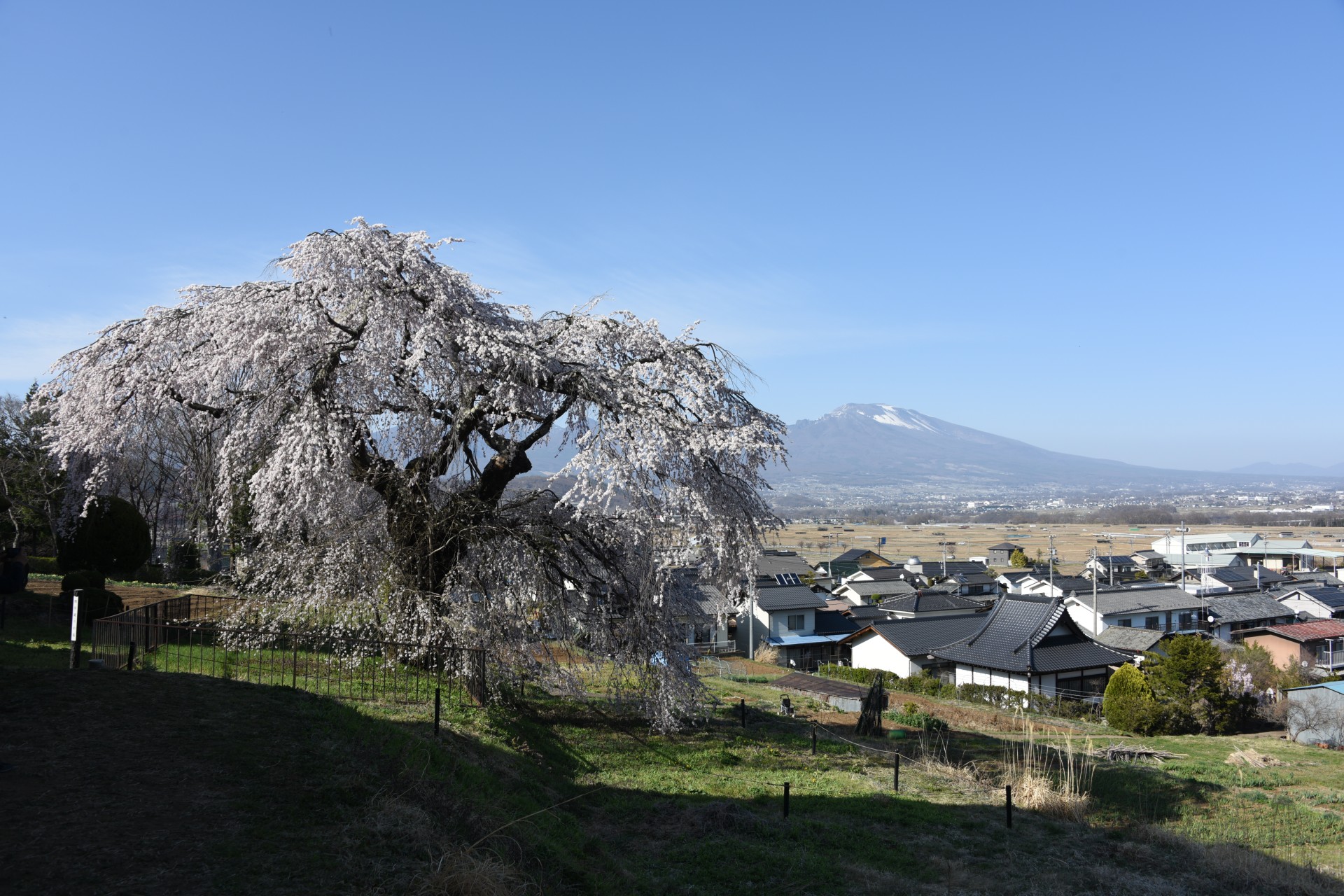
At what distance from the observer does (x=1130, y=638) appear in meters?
41.7

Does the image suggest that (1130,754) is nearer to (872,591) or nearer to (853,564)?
(872,591)

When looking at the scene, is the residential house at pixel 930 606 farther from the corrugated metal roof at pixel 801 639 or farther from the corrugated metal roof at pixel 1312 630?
the corrugated metal roof at pixel 1312 630

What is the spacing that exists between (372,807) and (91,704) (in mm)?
3721

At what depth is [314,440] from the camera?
1152 cm

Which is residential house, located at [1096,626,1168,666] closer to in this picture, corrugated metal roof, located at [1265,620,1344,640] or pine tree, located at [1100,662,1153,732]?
corrugated metal roof, located at [1265,620,1344,640]

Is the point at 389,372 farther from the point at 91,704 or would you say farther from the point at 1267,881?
the point at 1267,881

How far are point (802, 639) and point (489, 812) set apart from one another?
139ft

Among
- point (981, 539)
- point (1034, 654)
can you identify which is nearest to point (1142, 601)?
point (1034, 654)

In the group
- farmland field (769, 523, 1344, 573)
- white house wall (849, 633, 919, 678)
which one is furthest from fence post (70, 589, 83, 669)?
farmland field (769, 523, 1344, 573)

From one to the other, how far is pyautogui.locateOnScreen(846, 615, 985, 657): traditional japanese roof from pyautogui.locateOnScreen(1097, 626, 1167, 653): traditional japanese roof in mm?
6352

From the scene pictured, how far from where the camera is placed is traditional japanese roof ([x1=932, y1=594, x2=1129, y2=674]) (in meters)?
34.0

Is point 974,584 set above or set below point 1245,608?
below

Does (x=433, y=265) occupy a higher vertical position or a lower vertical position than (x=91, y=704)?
higher

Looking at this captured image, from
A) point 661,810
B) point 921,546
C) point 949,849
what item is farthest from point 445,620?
point 921,546
